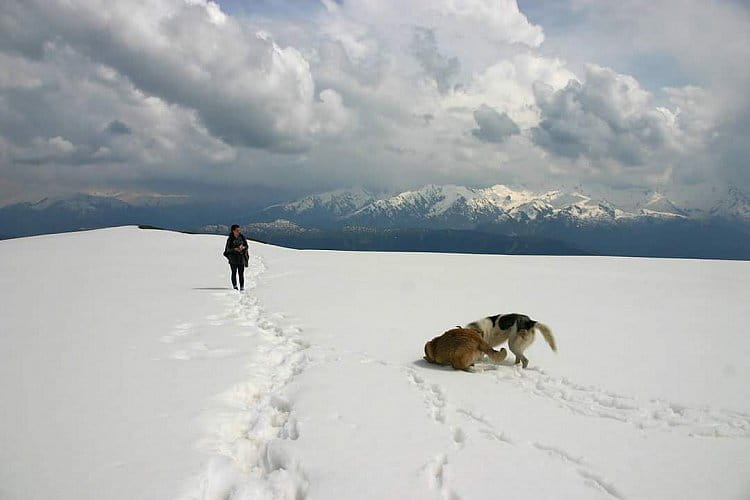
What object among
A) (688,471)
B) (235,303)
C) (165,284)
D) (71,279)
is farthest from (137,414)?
(71,279)

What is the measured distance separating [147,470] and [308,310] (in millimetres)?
7971

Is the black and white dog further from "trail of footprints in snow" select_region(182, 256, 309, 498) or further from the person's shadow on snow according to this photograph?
"trail of footprints in snow" select_region(182, 256, 309, 498)

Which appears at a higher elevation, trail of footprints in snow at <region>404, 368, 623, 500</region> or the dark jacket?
the dark jacket

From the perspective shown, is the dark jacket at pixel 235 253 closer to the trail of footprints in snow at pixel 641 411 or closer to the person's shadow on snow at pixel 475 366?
the person's shadow on snow at pixel 475 366

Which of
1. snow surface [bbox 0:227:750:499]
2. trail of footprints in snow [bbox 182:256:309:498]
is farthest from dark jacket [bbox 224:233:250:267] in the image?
trail of footprints in snow [bbox 182:256:309:498]

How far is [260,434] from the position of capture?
448 cm

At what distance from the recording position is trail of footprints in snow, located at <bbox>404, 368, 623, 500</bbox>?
3510 mm

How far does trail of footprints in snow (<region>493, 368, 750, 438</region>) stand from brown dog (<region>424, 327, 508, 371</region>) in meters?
0.70

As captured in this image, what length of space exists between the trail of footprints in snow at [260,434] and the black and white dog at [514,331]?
10.7 feet

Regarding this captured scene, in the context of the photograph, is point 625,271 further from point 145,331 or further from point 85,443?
point 85,443

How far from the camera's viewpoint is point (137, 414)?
4.72m

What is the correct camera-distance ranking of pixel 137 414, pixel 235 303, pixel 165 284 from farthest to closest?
1. pixel 165 284
2. pixel 235 303
3. pixel 137 414

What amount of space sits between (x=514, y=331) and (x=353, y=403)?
10.8 feet

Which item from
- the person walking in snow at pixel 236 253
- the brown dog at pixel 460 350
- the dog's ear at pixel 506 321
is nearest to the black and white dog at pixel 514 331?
the dog's ear at pixel 506 321
